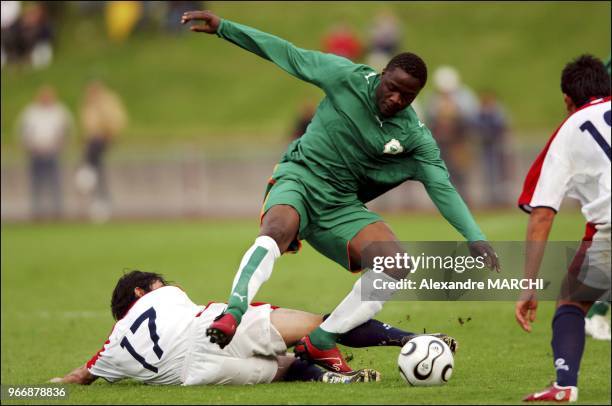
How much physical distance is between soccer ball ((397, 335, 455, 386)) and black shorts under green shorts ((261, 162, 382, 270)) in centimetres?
99

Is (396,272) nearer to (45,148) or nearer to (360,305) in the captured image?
(360,305)

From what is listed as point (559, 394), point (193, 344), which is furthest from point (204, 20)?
point (559, 394)

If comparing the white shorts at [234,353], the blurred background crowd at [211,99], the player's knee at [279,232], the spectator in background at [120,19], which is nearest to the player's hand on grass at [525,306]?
the player's knee at [279,232]

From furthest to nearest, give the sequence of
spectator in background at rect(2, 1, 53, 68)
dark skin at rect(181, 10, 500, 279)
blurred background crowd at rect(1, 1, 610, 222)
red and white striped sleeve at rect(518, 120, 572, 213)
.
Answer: spectator in background at rect(2, 1, 53, 68) → blurred background crowd at rect(1, 1, 610, 222) → dark skin at rect(181, 10, 500, 279) → red and white striped sleeve at rect(518, 120, 572, 213)

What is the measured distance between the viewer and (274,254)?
7.88 metres

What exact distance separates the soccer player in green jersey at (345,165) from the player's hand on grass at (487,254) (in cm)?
10

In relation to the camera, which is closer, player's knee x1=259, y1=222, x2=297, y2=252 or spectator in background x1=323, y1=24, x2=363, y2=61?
player's knee x1=259, y1=222, x2=297, y2=252

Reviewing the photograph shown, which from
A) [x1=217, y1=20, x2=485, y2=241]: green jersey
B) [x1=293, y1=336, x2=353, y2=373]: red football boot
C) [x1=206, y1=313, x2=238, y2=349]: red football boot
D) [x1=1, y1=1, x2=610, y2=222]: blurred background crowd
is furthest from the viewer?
[x1=1, y1=1, x2=610, y2=222]: blurred background crowd

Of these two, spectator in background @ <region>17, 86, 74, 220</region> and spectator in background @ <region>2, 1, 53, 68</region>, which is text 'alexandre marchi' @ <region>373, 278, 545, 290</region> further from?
spectator in background @ <region>2, 1, 53, 68</region>

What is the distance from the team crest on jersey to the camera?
27.5 feet

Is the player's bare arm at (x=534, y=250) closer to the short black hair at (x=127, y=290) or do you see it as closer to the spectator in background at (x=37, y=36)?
the short black hair at (x=127, y=290)

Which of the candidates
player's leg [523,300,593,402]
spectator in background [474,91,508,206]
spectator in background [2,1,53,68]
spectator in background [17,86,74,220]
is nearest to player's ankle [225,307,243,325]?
player's leg [523,300,593,402]

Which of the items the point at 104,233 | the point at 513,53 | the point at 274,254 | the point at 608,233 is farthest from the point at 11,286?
the point at 513,53

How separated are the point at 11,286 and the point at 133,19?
27.1 m
